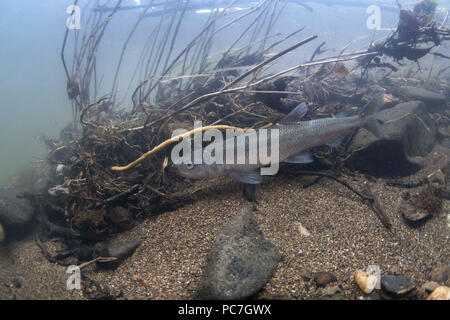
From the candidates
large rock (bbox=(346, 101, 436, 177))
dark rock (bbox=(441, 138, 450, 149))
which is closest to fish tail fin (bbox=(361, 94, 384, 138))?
large rock (bbox=(346, 101, 436, 177))

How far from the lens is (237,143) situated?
3398 millimetres

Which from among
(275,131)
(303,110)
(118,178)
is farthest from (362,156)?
(118,178)

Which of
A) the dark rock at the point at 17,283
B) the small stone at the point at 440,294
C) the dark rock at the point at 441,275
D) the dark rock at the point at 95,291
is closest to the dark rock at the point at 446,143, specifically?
the dark rock at the point at 441,275

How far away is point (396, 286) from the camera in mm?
2277

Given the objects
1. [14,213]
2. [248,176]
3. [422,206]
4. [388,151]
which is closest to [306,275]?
[248,176]

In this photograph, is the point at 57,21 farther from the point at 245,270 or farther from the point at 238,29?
the point at 245,270

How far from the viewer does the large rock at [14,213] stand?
14.4 ft

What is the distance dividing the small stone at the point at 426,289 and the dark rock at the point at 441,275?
0.46ft

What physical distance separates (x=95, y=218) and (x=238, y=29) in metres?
40.9

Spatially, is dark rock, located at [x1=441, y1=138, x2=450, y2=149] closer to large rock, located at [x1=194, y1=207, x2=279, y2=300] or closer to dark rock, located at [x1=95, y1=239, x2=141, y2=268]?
large rock, located at [x1=194, y1=207, x2=279, y2=300]

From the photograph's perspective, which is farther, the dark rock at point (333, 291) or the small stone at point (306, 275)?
the small stone at point (306, 275)

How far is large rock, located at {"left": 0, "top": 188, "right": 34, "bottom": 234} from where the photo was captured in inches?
173

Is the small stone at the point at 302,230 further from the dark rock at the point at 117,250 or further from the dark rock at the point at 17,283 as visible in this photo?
the dark rock at the point at 17,283


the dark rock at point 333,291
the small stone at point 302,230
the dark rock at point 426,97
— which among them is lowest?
the dark rock at point 333,291
